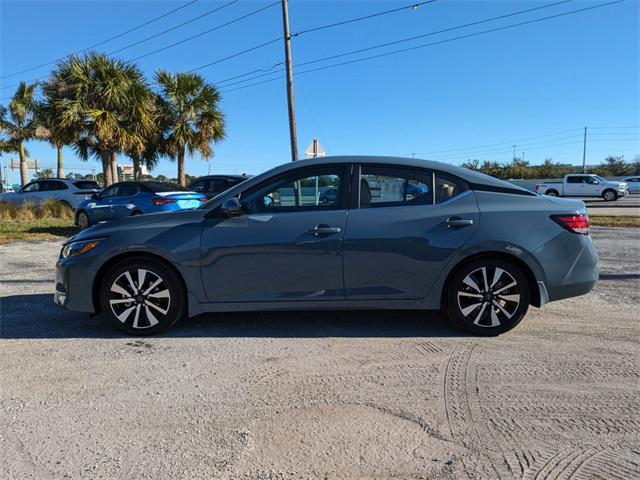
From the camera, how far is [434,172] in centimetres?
445

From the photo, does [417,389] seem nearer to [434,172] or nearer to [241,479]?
[241,479]

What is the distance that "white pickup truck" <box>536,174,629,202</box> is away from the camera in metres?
29.4

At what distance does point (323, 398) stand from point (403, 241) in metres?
1.62

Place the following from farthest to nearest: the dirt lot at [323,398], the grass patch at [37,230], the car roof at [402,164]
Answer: the grass patch at [37,230]
the car roof at [402,164]
the dirt lot at [323,398]

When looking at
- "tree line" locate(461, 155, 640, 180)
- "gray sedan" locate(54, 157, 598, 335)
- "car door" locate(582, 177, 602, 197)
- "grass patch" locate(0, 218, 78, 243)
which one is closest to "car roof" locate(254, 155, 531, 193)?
"gray sedan" locate(54, 157, 598, 335)

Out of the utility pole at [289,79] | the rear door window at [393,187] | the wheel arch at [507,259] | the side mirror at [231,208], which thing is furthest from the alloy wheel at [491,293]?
the utility pole at [289,79]

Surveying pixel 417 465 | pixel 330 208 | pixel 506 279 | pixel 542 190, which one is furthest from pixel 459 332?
pixel 542 190

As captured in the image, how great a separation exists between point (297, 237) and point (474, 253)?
156 cm

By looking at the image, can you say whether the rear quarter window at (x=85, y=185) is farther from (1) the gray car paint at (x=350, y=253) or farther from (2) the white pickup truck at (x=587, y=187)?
(2) the white pickup truck at (x=587, y=187)

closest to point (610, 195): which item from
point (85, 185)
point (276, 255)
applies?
point (85, 185)

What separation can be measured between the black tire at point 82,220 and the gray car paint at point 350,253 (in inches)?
403

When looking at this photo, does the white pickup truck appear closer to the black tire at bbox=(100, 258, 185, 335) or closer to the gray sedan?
the gray sedan

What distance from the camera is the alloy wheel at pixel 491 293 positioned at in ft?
13.9

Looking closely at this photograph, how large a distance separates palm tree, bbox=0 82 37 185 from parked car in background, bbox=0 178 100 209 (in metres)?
15.8
